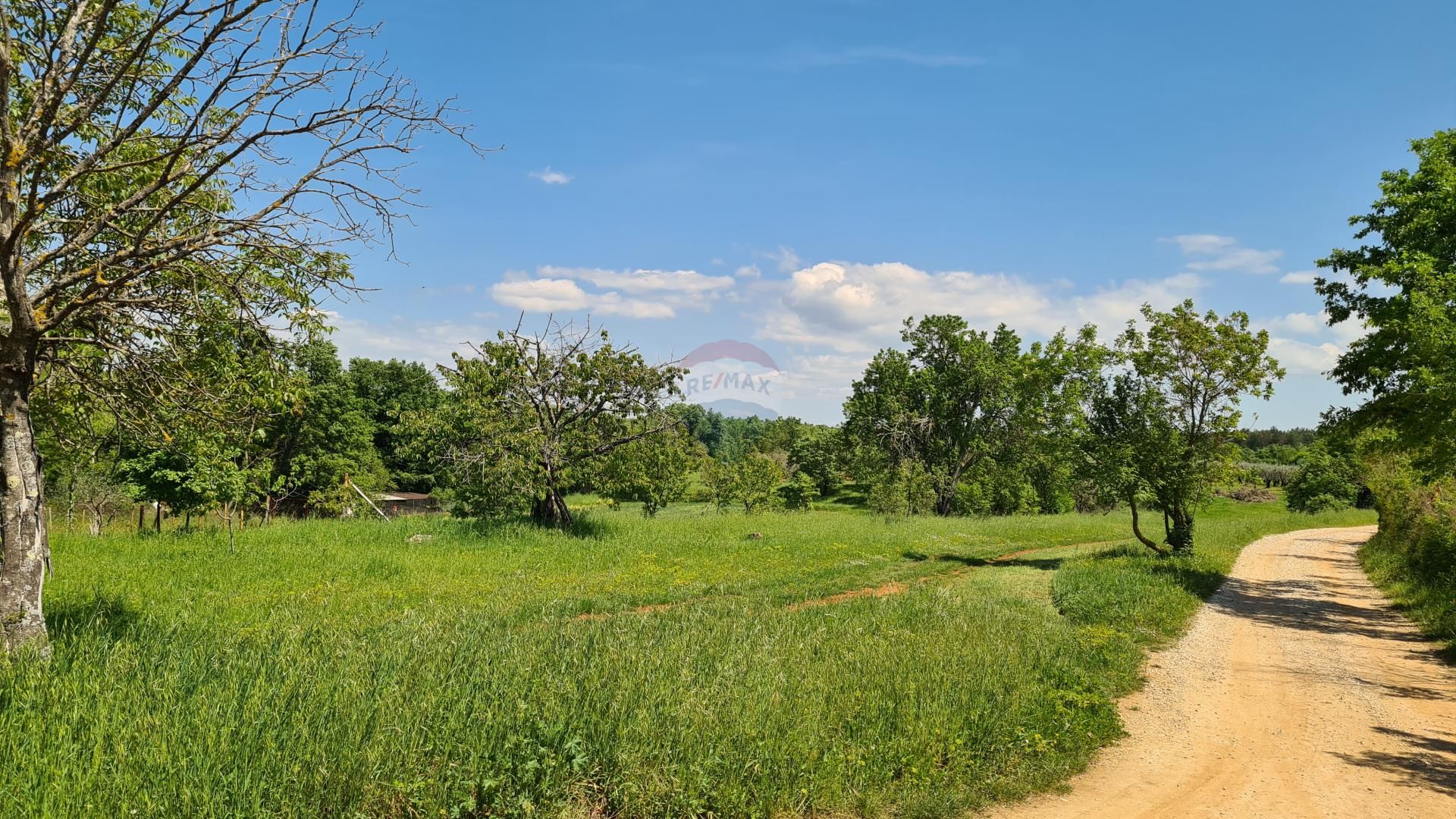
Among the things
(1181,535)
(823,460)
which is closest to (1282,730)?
(1181,535)

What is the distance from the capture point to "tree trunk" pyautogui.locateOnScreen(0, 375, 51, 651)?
5.40m

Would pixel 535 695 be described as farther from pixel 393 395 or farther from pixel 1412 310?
pixel 393 395

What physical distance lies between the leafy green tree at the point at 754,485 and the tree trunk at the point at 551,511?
20.5m

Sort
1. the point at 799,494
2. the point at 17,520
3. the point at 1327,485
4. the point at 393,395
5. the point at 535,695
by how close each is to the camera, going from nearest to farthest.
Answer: the point at 17,520
the point at 535,695
the point at 799,494
the point at 1327,485
the point at 393,395

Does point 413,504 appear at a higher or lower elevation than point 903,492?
lower

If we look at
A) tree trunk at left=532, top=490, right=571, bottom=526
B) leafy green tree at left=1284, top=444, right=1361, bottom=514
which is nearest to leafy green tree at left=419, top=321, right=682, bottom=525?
tree trunk at left=532, top=490, right=571, bottom=526

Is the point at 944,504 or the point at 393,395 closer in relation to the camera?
the point at 944,504

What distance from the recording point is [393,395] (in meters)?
58.2

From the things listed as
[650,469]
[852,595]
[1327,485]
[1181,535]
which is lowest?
[852,595]

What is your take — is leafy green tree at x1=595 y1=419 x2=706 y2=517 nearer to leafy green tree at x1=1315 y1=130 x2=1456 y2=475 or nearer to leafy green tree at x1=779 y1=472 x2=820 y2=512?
leafy green tree at x1=1315 y1=130 x2=1456 y2=475

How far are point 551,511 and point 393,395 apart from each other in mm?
43102

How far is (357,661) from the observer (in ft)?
19.9

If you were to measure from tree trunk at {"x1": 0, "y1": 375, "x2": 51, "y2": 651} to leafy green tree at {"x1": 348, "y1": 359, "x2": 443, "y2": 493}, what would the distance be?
5168 centimetres

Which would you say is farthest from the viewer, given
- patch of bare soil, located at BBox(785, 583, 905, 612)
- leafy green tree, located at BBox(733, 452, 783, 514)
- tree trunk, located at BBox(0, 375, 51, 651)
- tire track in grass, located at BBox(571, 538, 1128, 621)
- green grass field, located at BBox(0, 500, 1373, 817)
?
leafy green tree, located at BBox(733, 452, 783, 514)
